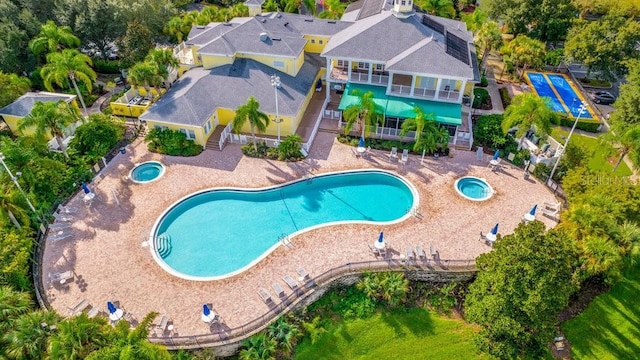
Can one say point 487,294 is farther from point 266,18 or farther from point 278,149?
point 266,18

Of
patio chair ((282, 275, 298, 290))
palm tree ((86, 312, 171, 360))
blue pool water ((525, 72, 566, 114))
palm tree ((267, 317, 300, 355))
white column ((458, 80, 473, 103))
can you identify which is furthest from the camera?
blue pool water ((525, 72, 566, 114))

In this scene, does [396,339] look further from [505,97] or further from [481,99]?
[505,97]

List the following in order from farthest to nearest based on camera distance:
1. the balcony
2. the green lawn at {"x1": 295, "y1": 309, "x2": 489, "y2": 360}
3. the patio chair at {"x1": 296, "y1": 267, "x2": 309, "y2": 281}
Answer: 1. the balcony
2. the patio chair at {"x1": 296, "y1": 267, "x2": 309, "y2": 281}
3. the green lawn at {"x1": 295, "y1": 309, "x2": 489, "y2": 360}

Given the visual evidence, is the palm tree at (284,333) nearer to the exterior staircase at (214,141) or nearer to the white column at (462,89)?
the exterior staircase at (214,141)

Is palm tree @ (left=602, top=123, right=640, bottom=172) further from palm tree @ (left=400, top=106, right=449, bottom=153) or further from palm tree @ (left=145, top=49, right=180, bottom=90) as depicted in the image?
palm tree @ (left=145, top=49, right=180, bottom=90)

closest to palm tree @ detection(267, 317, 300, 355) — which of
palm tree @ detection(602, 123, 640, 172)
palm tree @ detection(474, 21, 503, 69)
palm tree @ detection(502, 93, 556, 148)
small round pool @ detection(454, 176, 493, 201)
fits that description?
small round pool @ detection(454, 176, 493, 201)

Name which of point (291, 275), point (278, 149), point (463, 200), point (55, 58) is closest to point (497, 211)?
point (463, 200)

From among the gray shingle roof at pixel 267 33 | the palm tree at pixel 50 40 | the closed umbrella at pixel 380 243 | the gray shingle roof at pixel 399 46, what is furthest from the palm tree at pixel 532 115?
the palm tree at pixel 50 40
